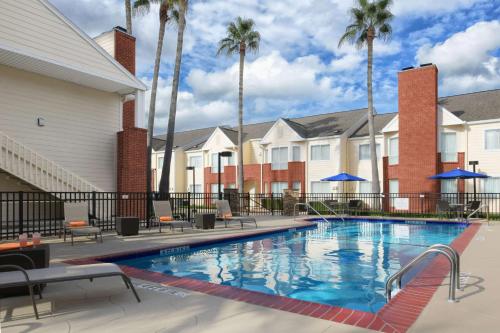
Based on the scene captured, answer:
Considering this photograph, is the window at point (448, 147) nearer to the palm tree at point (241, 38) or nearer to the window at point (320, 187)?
the window at point (320, 187)

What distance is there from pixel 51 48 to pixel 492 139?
24.9 metres

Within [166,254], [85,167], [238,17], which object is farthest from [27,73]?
[238,17]

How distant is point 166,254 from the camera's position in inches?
383

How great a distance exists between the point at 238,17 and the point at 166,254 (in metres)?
24.9

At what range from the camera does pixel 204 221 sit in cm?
1428

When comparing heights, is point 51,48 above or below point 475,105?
below

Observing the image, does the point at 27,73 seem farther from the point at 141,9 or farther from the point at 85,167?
the point at 141,9

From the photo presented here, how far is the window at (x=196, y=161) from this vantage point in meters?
39.8

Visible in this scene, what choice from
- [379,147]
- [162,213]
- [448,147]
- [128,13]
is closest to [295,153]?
[379,147]

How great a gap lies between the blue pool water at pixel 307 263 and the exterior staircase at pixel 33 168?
20.4 feet

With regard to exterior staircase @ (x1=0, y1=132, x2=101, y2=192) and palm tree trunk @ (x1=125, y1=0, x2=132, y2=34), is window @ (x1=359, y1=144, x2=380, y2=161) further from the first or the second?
exterior staircase @ (x1=0, y1=132, x2=101, y2=192)

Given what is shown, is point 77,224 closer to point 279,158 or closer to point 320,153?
point 320,153

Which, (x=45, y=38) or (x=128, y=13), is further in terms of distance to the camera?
(x=128, y=13)

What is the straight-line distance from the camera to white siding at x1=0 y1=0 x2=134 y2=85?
12.3 metres
